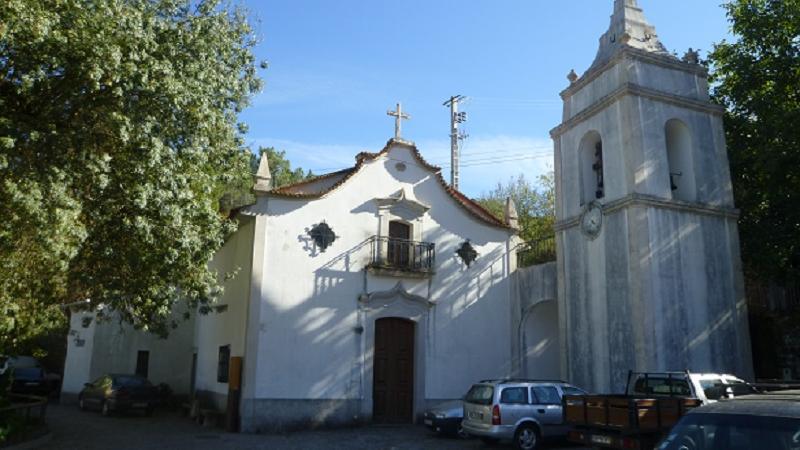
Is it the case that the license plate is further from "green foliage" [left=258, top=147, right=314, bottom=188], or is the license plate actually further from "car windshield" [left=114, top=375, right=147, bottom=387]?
"green foliage" [left=258, top=147, right=314, bottom=188]

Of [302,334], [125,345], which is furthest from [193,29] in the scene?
[125,345]

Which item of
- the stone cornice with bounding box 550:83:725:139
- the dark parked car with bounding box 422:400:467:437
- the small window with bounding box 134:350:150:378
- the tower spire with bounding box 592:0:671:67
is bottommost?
the dark parked car with bounding box 422:400:467:437

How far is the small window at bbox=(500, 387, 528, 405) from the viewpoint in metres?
13.7

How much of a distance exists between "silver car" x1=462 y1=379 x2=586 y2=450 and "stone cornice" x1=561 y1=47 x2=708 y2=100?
8817mm

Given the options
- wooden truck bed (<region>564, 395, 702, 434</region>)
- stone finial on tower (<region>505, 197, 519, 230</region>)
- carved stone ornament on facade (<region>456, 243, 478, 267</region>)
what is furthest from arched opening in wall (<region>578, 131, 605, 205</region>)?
wooden truck bed (<region>564, 395, 702, 434</region>)

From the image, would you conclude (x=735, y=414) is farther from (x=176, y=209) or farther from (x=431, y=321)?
(x=431, y=321)

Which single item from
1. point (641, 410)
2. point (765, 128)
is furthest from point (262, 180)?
point (765, 128)

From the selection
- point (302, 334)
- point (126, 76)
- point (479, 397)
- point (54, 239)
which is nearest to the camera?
point (54, 239)

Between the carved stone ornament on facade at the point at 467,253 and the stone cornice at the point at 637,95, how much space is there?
4.79 meters

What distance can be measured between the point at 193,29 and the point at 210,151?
2.24 metres

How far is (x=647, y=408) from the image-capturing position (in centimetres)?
1022

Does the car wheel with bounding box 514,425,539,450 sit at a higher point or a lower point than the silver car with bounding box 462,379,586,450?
lower

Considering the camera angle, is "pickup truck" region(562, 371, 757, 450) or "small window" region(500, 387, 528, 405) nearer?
"pickup truck" region(562, 371, 757, 450)

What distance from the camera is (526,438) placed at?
13.6m
